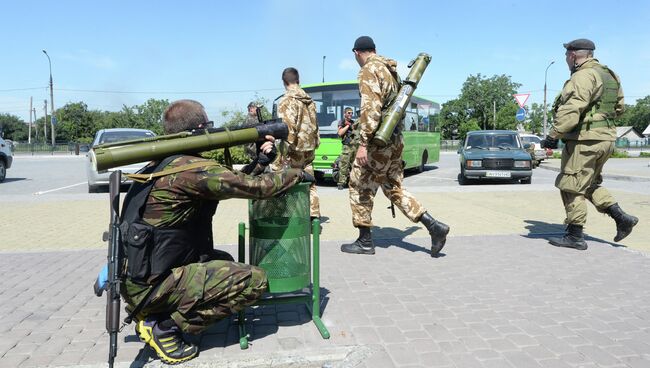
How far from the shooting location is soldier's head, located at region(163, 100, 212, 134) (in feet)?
10.3

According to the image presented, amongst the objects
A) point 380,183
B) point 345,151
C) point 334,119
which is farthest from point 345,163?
point 380,183

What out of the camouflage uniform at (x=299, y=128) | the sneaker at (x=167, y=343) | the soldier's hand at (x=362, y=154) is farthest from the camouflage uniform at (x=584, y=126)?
the sneaker at (x=167, y=343)

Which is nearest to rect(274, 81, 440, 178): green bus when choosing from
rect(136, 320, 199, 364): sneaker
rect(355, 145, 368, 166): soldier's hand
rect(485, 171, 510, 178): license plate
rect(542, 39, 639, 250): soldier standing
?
rect(485, 171, 510, 178): license plate

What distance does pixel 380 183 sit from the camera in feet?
17.4

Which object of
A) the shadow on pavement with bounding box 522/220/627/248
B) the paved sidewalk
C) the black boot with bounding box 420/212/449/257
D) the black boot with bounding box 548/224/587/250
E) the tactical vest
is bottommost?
the paved sidewalk

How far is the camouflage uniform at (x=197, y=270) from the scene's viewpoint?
2.87 m

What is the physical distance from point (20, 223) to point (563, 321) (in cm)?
764

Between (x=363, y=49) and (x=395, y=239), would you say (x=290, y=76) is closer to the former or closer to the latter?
(x=363, y=49)

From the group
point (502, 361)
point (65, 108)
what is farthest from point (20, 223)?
point (65, 108)

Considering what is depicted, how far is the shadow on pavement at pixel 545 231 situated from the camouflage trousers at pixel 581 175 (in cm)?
64

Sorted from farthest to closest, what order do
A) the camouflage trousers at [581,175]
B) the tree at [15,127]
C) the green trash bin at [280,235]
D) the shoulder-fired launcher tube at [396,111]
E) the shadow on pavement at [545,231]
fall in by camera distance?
the tree at [15,127] → the shadow on pavement at [545,231] → the camouflage trousers at [581,175] → the shoulder-fired launcher tube at [396,111] → the green trash bin at [280,235]

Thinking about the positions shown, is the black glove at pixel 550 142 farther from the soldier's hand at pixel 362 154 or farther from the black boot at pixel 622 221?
the soldier's hand at pixel 362 154

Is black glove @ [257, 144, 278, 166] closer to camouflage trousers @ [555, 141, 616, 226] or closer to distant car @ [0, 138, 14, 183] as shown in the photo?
camouflage trousers @ [555, 141, 616, 226]

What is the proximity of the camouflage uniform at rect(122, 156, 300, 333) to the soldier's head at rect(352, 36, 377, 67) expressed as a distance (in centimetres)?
246
